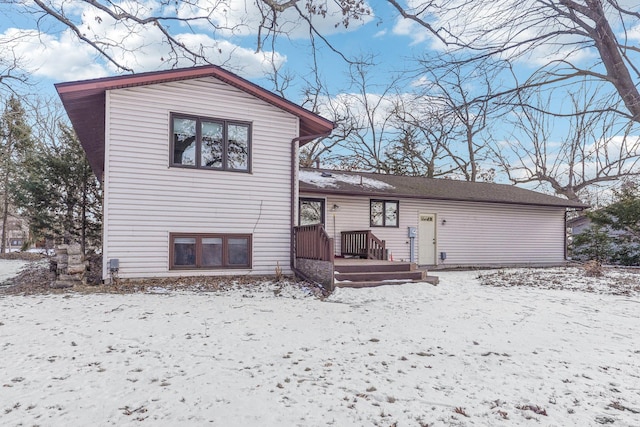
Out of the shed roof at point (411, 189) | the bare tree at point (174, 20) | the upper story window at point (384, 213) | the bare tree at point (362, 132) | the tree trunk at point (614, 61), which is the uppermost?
the bare tree at point (362, 132)

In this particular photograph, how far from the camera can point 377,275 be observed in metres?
8.24

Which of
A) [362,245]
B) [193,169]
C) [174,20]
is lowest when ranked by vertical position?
[362,245]

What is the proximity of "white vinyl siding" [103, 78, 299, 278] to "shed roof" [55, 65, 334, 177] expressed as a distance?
18cm

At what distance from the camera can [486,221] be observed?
14750 mm

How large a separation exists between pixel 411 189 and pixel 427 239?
189 centimetres

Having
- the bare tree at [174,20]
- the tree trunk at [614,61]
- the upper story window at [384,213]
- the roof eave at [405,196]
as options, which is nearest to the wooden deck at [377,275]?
the roof eave at [405,196]

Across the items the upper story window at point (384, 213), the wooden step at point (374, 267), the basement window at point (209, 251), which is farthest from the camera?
the upper story window at point (384, 213)

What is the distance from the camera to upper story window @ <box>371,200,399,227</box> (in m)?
13.1

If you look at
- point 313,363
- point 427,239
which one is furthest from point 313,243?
point 427,239

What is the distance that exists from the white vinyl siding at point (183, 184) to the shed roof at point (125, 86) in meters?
0.18

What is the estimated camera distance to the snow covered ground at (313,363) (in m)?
2.69

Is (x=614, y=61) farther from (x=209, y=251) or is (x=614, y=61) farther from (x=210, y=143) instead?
(x=209, y=251)

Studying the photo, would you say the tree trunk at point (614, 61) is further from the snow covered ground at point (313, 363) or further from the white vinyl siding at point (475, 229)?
the white vinyl siding at point (475, 229)

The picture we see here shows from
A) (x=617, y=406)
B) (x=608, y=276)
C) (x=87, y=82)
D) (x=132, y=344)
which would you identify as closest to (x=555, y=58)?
(x=617, y=406)
